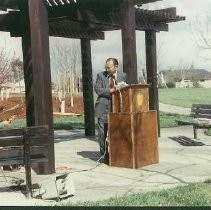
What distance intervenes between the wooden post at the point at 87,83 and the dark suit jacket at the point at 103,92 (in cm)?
579

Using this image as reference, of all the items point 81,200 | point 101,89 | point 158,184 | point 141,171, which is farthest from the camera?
point 101,89

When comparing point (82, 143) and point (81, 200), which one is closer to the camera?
point (81, 200)

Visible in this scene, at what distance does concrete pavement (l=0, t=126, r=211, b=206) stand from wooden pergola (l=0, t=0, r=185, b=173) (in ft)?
3.00

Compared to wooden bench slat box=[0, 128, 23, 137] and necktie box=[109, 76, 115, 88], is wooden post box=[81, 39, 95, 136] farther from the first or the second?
wooden bench slat box=[0, 128, 23, 137]

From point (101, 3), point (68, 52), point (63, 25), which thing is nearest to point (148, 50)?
point (63, 25)

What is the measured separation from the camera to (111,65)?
32.8 feet

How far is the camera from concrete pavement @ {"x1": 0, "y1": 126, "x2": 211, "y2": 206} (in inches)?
301

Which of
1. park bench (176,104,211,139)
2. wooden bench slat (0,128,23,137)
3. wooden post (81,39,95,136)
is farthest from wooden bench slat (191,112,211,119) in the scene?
wooden bench slat (0,128,23,137)

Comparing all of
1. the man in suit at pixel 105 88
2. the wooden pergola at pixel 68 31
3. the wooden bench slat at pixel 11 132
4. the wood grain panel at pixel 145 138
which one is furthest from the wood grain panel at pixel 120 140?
the wooden bench slat at pixel 11 132

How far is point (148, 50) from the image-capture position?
15570 millimetres

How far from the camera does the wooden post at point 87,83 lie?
16125 mm

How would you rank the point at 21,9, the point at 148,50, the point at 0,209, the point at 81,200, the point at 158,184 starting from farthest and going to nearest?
the point at 148,50, the point at 21,9, the point at 158,184, the point at 81,200, the point at 0,209

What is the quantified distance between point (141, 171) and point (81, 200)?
2.50 metres

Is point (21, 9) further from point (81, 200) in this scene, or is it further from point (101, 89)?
point (81, 200)
